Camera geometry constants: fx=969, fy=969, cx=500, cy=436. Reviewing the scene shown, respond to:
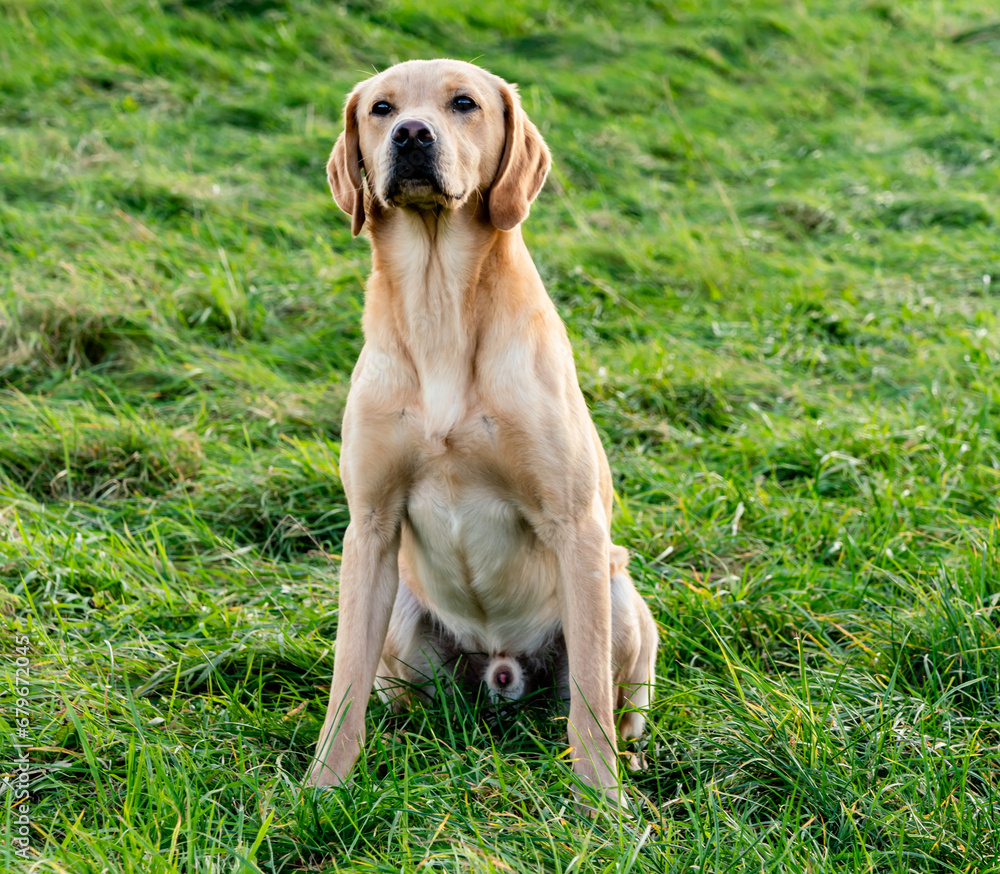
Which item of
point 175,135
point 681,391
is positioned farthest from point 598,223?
point 175,135

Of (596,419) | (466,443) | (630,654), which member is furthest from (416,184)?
(596,419)

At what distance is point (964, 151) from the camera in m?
8.45

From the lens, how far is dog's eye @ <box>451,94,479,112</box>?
2523 millimetres

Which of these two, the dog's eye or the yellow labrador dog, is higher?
the dog's eye

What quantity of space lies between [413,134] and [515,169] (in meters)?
0.34

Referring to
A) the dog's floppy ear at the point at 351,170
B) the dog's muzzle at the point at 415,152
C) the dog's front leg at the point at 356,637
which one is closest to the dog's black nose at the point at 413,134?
the dog's muzzle at the point at 415,152

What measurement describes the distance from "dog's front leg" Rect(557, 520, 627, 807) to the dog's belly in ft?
0.51

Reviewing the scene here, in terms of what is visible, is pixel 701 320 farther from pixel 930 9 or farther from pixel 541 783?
pixel 930 9

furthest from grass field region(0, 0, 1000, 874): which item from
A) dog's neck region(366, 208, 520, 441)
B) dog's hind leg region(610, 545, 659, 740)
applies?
dog's neck region(366, 208, 520, 441)

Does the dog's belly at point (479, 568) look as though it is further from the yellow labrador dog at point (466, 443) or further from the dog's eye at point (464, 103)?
the dog's eye at point (464, 103)

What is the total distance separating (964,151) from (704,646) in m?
7.34

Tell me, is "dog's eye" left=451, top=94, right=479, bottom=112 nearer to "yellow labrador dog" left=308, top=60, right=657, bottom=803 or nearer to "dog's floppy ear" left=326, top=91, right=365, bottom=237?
"yellow labrador dog" left=308, top=60, right=657, bottom=803

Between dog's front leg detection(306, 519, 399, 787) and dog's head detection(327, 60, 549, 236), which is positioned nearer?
dog's front leg detection(306, 519, 399, 787)

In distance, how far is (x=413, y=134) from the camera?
2342 mm
